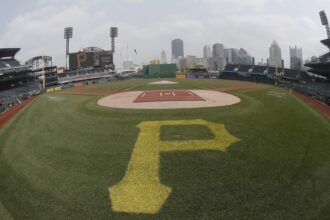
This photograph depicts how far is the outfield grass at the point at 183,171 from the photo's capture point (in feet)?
34.2

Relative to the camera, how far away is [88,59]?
370ft

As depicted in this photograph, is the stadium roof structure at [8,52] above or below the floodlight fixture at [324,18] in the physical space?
below

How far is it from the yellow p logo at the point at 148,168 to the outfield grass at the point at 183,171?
1.12ft

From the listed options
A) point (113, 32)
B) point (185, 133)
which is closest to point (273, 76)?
point (185, 133)

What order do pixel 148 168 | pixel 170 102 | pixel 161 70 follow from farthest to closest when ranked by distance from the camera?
1. pixel 161 70
2. pixel 170 102
3. pixel 148 168

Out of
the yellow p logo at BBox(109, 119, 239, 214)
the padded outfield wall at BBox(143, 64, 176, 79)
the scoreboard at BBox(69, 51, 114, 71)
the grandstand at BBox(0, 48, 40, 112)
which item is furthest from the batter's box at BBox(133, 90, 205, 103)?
the scoreboard at BBox(69, 51, 114, 71)

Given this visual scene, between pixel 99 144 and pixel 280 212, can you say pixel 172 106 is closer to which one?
pixel 99 144

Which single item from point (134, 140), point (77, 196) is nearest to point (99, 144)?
point (134, 140)

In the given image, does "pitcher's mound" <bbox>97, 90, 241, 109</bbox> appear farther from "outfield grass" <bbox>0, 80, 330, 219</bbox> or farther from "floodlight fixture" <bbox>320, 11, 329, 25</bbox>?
"floodlight fixture" <bbox>320, 11, 329, 25</bbox>

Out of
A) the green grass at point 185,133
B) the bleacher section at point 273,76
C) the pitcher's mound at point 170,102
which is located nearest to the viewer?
the green grass at point 185,133

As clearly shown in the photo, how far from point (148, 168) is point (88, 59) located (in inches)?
4147

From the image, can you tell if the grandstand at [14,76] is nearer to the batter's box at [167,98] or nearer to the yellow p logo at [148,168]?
the batter's box at [167,98]

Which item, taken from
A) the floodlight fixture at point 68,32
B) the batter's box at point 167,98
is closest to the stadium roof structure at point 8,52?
the floodlight fixture at point 68,32

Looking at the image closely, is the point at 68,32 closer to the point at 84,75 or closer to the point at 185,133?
the point at 84,75
